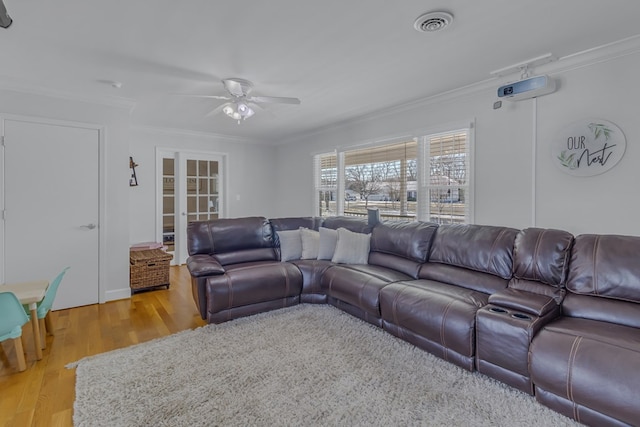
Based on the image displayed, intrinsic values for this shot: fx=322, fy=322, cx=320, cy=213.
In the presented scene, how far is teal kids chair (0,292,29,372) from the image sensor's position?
2.11 metres

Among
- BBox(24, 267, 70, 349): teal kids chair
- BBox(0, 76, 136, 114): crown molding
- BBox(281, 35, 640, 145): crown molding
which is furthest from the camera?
Result: BBox(0, 76, 136, 114): crown molding

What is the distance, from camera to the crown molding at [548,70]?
2488 mm

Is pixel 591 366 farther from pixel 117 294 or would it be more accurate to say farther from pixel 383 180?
pixel 117 294

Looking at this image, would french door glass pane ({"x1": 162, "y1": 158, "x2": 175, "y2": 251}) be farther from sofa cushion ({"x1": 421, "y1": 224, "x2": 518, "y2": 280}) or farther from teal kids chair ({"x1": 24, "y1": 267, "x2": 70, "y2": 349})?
sofa cushion ({"x1": 421, "y1": 224, "x2": 518, "y2": 280})

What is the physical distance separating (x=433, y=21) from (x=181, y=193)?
5.02 m

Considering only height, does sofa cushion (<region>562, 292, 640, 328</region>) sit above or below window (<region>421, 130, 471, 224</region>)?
below

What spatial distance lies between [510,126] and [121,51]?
357cm

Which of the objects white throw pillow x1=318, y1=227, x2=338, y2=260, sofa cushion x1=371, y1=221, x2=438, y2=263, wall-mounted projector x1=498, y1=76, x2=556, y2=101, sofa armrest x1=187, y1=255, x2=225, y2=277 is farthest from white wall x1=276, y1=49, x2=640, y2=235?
sofa armrest x1=187, y1=255, x2=225, y2=277

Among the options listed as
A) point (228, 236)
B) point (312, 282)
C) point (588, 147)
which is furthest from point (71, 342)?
point (588, 147)

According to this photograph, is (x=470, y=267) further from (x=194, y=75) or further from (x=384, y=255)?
(x=194, y=75)

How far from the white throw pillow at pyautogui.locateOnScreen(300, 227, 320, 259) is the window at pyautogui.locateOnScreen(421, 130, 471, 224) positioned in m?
1.41

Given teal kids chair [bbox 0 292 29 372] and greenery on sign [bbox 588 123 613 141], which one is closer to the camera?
teal kids chair [bbox 0 292 29 372]

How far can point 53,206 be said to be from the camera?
139 inches

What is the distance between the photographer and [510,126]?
320 centimetres
